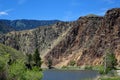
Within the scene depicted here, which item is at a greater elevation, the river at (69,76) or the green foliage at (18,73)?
the green foliage at (18,73)

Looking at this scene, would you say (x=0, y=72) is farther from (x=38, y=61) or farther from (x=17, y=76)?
(x=38, y=61)

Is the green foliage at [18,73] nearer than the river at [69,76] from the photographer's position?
Yes

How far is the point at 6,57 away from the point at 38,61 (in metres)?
84.8

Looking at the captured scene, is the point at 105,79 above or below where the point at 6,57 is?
below

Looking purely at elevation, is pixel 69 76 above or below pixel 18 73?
below

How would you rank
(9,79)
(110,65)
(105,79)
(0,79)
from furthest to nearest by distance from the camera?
1. (110,65)
2. (105,79)
3. (9,79)
4. (0,79)

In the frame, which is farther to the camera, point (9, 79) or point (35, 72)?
point (35, 72)

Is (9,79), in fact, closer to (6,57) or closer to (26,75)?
(6,57)

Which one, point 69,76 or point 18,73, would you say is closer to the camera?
point 18,73

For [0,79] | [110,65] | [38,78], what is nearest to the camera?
[0,79]

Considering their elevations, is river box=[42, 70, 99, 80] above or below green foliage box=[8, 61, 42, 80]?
below

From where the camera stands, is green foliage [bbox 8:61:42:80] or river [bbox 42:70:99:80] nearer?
green foliage [bbox 8:61:42:80]

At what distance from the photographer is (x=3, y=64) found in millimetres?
49688

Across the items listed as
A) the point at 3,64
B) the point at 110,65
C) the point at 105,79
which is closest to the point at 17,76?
the point at 3,64
